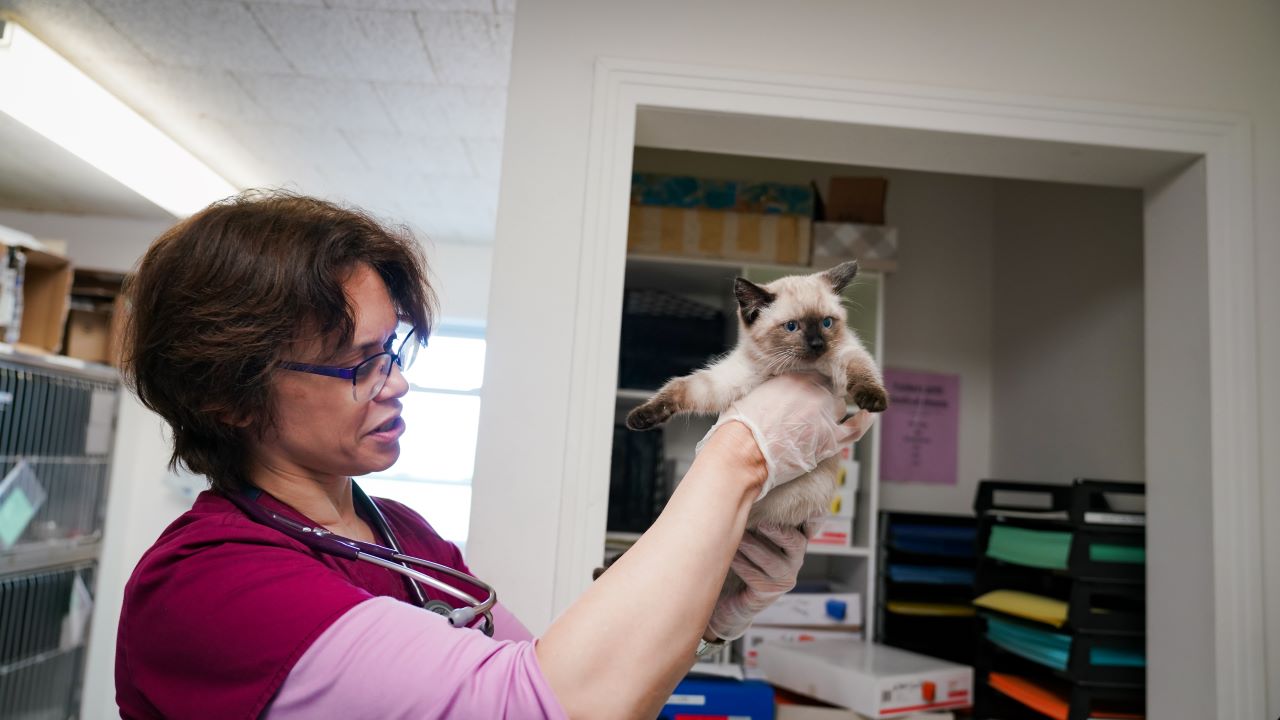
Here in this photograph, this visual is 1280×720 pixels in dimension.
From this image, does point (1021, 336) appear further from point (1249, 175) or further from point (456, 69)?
point (456, 69)

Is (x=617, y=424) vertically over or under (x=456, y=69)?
under

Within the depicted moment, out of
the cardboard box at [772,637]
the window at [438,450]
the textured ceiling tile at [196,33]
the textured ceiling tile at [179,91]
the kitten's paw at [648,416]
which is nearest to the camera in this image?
the kitten's paw at [648,416]

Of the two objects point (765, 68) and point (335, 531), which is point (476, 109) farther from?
point (335, 531)

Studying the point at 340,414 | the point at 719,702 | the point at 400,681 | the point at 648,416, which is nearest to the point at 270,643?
the point at 400,681

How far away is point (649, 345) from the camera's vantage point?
2.43 m

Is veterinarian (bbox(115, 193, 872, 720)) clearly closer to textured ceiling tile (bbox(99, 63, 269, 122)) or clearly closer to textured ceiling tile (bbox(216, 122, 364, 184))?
textured ceiling tile (bbox(99, 63, 269, 122))

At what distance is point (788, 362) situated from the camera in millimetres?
1024

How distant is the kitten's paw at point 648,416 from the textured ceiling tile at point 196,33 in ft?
7.20

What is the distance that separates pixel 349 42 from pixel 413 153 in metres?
1.03

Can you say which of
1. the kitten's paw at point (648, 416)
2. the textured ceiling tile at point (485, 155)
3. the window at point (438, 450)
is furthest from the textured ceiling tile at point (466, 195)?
the kitten's paw at point (648, 416)

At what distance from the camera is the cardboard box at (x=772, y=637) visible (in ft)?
8.28

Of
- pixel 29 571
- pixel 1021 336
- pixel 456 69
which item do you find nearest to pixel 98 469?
pixel 29 571

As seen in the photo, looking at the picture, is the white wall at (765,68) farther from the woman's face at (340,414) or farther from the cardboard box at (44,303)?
the cardboard box at (44,303)

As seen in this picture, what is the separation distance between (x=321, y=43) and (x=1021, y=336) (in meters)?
2.74
